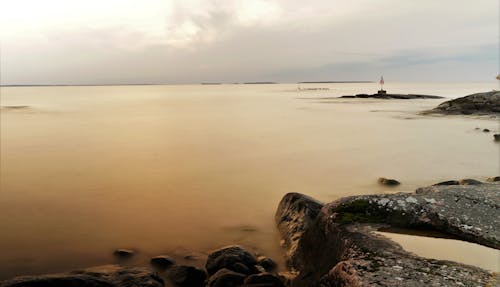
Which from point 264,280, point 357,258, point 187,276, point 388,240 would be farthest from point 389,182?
point 357,258

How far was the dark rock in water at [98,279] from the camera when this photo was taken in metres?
5.20

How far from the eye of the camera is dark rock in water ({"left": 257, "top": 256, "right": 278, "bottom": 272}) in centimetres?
669

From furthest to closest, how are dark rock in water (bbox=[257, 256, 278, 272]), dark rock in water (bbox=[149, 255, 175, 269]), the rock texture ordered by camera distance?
dark rock in water (bbox=[149, 255, 175, 269]) < dark rock in water (bbox=[257, 256, 278, 272]) < the rock texture

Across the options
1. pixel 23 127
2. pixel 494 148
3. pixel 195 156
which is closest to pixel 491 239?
pixel 195 156

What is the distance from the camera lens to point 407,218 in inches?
209

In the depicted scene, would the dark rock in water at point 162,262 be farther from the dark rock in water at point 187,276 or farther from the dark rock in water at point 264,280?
the dark rock in water at point 264,280

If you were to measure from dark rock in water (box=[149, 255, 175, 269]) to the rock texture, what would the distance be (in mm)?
2174

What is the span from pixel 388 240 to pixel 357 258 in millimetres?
647

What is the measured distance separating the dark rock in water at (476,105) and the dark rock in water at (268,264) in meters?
34.2

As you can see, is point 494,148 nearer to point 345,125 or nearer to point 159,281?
point 345,125

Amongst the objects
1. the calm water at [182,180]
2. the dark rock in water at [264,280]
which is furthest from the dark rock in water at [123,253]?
the dark rock in water at [264,280]

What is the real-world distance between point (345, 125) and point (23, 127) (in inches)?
1034

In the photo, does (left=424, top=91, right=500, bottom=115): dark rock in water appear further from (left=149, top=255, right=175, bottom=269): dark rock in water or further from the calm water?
(left=149, top=255, right=175, bottom=269): dark rock in water

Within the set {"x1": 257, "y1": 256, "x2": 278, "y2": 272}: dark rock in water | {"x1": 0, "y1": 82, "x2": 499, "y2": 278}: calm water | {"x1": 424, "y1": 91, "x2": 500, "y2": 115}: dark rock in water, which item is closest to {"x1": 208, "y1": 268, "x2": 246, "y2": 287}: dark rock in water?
{"x1": 257, "y1": 256, "x2": 278, "y2": 272}: dark rock in water
